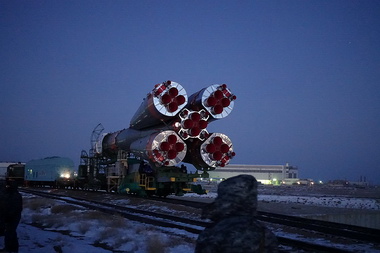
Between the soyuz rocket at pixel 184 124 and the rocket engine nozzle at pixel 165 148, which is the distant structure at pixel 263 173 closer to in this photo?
the soyuz rocket at pixel 184 124

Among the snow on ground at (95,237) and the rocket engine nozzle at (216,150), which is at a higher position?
the rocket engine nozzle at (216,150)

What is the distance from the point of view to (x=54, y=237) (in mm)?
9805

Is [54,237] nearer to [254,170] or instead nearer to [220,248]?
[220,248]

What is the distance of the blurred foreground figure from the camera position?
3.27m

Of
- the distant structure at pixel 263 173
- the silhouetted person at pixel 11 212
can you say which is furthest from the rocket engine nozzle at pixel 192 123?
the distant structure at pixel 263 173

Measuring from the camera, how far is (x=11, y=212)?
728cm

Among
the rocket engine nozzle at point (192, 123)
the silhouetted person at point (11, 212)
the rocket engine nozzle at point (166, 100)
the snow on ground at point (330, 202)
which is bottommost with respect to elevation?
the snow on ground at point (330, 202)

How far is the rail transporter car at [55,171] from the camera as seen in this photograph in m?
39.4

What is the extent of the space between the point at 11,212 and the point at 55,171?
35.1m

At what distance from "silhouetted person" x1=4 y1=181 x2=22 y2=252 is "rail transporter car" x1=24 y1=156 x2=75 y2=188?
3289cm

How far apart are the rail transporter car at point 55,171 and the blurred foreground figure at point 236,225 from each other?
38.0m

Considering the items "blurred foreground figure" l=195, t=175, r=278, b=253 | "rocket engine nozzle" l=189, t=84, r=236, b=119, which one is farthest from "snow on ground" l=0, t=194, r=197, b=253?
"rocket engine nozzle" l=189, t=84, r=236, b=119

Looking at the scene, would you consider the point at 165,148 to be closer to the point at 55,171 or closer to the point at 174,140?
the point at 174,140

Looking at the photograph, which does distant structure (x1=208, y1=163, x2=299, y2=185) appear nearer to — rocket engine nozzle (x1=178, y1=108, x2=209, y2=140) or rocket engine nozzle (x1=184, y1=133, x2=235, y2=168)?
rocket engine nozzle (x1=184, y1=133, x2=235, y2=168)
